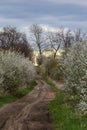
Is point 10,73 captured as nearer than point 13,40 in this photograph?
Yes

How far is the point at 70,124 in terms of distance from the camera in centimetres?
1936

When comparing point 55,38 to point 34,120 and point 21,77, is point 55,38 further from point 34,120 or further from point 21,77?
point 34,120

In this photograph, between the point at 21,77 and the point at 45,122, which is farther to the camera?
the point at 21,77

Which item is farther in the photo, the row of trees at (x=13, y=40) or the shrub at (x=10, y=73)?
the row of trees at (x=13, y=40)

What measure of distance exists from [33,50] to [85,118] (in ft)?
396

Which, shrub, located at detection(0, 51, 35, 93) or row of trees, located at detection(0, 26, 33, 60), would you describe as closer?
shrub, located at detection(0, 51, 35, 93)

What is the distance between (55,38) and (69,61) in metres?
91.9

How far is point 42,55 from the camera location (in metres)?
135

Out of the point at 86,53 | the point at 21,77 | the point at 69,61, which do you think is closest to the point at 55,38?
the point at 21,77

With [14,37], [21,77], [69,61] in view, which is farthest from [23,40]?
[69,61]

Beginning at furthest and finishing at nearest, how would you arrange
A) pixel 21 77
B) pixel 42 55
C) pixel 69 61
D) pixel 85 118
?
pixel 42 55
pixel 21 77
pixel 69 61
pixel 85 118

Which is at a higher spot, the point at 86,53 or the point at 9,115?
the point at 86,53

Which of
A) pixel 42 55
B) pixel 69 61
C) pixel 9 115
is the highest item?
pixel 69 61

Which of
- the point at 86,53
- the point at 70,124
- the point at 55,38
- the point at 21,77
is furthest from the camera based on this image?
the point at 55,38
